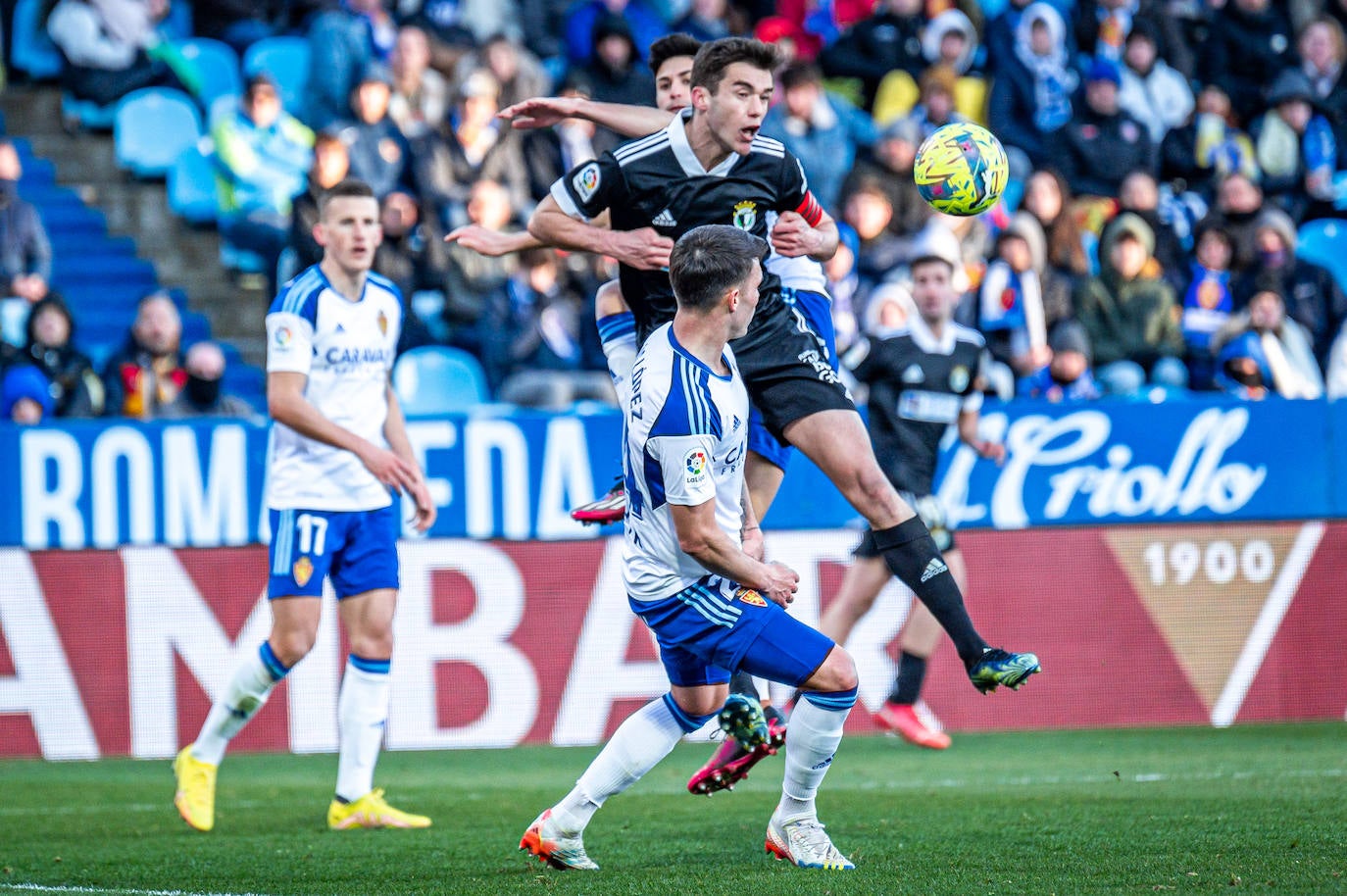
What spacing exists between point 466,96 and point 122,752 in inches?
232

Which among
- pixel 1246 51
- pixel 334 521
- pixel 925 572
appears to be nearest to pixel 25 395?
pixel 334 521

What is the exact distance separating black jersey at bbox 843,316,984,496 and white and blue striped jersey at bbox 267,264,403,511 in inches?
125

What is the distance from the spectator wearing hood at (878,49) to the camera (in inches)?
628

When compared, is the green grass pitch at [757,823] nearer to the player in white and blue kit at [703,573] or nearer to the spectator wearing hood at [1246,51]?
the player in white and blue kit at [703,573]

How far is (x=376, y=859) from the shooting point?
6.72 m

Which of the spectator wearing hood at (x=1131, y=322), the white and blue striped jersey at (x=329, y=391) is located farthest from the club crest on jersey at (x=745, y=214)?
the spectator wearing hood at (x=1131, y=322)

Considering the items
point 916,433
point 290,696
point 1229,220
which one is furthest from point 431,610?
point 1229,220

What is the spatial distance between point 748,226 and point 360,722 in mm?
2808

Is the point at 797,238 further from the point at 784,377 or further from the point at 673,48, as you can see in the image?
the point at 673,48

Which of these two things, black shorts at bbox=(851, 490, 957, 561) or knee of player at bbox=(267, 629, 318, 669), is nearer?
knee of player at bbox=(267, 629, 318, 669)

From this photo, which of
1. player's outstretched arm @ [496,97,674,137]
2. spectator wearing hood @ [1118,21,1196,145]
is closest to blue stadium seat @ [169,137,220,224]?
player's outstretched arm @ [496,97,674,137]

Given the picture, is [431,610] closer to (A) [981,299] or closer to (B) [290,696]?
(B) [290,696]

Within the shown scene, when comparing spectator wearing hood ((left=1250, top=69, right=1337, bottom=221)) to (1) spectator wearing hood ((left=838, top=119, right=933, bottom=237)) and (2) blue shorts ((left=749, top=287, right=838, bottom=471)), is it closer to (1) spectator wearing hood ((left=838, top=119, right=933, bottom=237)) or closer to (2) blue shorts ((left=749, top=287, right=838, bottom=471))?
(1) spectator wearing hood ((left=838, top=119, right=933, bottom=237))

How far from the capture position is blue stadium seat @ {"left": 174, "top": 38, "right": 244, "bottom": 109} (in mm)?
15109
